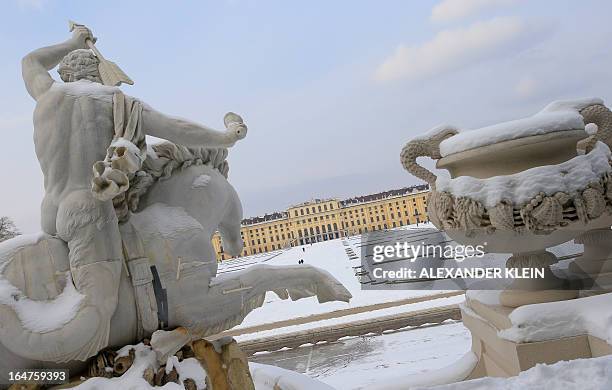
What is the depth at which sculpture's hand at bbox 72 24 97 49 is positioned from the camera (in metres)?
2.72

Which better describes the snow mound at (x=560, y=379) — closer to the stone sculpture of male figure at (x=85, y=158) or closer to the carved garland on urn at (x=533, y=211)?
the carved garland on urn at (x=533, y=211)

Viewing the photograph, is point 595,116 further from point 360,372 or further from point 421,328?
point 421,328

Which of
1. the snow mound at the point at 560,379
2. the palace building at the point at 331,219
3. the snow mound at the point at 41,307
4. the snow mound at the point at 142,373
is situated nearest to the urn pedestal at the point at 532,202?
the snow mound at the point at 560,379

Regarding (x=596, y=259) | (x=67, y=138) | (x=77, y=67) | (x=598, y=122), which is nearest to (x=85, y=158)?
(x=67, y=138)

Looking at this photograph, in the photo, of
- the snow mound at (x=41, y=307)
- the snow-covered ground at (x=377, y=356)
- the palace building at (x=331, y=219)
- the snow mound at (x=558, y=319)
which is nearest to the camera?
the snow mound at (x=41, y=307)

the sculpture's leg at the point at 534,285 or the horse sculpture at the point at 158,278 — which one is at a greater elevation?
the horse sculpture at the point at 158,278

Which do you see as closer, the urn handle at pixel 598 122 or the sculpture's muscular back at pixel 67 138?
the sculpture's muscular back at pixel 67 138

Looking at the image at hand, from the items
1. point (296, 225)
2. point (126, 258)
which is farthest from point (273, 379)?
point (296, 225)

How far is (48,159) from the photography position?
2357 millimetres

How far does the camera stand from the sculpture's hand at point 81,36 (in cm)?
272

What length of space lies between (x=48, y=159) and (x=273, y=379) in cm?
186

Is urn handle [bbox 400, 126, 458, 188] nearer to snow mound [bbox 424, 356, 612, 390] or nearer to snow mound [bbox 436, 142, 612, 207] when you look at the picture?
snow mound [bbox 436, 142, 612, 207]

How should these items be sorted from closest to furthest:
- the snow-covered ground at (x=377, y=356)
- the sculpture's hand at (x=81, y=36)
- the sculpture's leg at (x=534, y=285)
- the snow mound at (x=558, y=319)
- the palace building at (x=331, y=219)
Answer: the snow mound at (x=558, y=319)
the sculpture's leg at (x=534, y=285)
the sculpture's hand at (x=81, y=36)
the snow-covered ground at (x=377, y=356)
the palace building at (x=331, y=219)

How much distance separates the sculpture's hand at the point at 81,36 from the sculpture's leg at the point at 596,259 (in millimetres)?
3040
